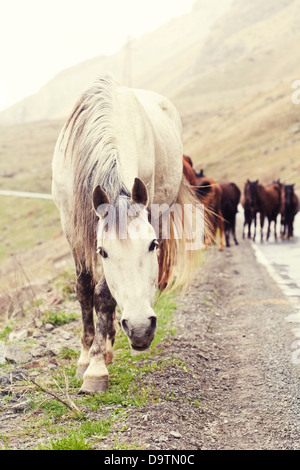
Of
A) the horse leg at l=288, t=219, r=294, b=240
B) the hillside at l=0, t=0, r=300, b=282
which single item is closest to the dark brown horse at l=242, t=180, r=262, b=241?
the horse leg at l=288, t=219, r=294, b=240

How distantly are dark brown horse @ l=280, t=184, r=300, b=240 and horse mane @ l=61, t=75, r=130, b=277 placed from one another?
11.7 meters

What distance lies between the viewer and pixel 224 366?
506cm

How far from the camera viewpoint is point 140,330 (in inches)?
133

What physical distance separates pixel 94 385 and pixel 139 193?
1.66m

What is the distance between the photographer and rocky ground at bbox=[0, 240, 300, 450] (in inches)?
138

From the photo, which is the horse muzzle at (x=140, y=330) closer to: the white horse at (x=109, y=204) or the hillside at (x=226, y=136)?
the white horse at (x=109, y=204)

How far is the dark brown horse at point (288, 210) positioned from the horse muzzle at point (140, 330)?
12.7m

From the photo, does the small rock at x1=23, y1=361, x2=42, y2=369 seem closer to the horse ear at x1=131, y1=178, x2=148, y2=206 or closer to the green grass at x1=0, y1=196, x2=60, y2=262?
the horse ear at x1=131, y1=178, x2=148, y2=206

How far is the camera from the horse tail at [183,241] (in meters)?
6.30

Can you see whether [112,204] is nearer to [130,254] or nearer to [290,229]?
[130,254]

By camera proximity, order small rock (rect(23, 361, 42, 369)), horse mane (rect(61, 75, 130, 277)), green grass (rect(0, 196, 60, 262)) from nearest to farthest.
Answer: horse mane (rect(61, 75, 130, 277)) < small rock (rect(23, 361, 42, 369)) < green grass (rect(0, 196, 60, 262))

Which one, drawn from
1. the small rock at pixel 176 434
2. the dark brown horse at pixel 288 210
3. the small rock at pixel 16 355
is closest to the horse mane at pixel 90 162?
the small rock at pixel 16 355

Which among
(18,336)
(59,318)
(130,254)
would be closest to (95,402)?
(130,254)
